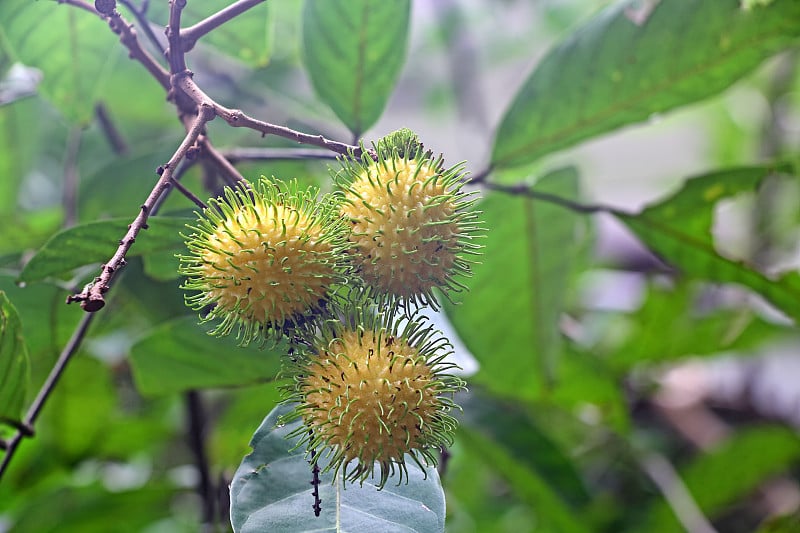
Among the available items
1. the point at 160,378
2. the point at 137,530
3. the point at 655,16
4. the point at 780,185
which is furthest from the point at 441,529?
the point at 780,185

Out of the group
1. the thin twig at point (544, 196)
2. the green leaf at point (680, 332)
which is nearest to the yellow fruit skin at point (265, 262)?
the thin twig at point (544, 196)

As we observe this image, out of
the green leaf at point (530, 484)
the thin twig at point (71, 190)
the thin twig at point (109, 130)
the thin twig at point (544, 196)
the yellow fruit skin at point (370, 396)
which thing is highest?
the thin twig at point (109, 130)

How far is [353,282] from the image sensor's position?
1.78 ft

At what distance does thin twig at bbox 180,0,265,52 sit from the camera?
0.54 meters

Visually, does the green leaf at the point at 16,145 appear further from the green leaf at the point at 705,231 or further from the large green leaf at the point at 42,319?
the green leaf at the point at 705,231

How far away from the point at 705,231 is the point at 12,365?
77 cm

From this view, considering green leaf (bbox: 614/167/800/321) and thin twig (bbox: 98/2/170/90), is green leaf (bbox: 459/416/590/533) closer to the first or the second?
green leaf (bbox: 614/167/800/321)

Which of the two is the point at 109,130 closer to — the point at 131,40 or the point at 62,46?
the point at 62,46

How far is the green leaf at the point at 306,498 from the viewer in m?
0.48

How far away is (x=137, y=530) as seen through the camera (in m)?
1.11

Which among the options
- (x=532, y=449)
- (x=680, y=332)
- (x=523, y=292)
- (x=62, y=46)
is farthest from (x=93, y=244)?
(x=680, y=332)

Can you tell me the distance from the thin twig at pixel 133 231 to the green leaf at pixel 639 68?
0.45 metres

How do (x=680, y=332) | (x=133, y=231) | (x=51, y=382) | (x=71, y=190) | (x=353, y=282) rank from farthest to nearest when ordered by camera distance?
(x=680, y=332) → (x=71, y=190) → (x=51, y=382) → (x=353, y=282) → (x=133, y=231)

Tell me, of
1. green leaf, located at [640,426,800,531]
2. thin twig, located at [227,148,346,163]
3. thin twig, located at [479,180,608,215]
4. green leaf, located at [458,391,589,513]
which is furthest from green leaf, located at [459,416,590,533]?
green leaf, located at [640,426,800,531]
